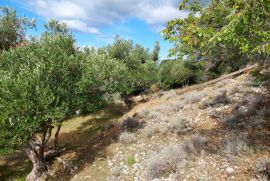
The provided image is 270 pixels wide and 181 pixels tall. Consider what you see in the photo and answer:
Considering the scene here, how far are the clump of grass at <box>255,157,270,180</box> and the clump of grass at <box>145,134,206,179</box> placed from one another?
10.3ft

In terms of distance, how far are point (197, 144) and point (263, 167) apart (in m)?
3.92

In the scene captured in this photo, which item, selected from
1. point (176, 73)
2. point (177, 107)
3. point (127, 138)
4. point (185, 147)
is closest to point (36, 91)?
point (127, 138)

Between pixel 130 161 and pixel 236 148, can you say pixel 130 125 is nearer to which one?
pixel 130 161

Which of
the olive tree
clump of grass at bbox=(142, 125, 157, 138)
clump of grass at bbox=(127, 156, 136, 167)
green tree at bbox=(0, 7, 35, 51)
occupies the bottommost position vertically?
clump of grass at bbox=(127, 156, 136, 167)

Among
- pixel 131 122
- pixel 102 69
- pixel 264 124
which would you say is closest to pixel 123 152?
pixel 131 122

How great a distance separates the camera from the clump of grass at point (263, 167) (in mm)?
9949

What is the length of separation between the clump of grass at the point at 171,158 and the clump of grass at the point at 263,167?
10.3 feet

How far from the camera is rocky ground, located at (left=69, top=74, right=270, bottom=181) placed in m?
11.4

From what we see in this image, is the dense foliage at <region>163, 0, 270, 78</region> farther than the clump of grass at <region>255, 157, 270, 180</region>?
No

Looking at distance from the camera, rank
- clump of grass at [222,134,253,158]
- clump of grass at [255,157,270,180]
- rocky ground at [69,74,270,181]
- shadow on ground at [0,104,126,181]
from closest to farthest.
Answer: clump of grass at [255,157,270,180], rocky ground at [69,74,270,181], clump of grass at [222,134,253,158], shadow on ground at [0,104,126,181]

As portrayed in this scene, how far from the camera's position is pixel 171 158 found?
1298 centimetres

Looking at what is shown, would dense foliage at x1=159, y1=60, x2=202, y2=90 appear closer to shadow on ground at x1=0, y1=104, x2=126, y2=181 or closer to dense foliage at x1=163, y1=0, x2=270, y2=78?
shadow on ground at x1=0, y1=104, x2=126, y2=181

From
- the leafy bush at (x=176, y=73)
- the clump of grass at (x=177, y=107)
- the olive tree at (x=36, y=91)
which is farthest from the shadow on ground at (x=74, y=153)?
the leafy bush at (x=176, y=73)

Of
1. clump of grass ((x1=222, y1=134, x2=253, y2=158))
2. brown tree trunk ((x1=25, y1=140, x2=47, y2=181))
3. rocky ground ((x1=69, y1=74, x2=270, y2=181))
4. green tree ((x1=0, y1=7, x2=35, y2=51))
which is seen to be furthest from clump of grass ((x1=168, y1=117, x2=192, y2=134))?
green tree ((x1=0, y1=7, x2=35, y2=51))
